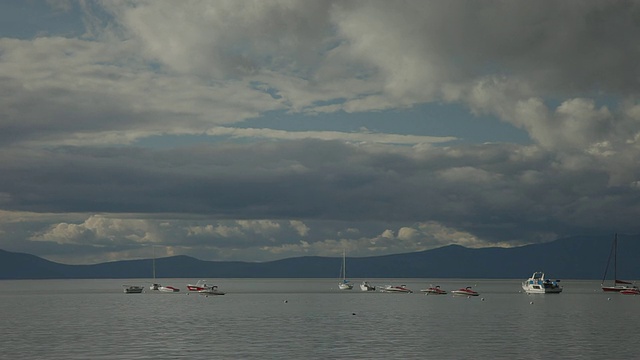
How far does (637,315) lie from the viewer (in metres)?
177

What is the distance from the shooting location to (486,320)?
505 feet

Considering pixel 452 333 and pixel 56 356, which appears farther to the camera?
pixel 452 333

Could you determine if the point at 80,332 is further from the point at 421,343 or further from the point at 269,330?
the point at 421,343

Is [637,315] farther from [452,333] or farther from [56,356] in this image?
[56,356]

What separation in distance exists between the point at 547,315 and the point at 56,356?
385 ft

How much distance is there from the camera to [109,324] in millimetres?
142875

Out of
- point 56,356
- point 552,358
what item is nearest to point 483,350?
point 552,358

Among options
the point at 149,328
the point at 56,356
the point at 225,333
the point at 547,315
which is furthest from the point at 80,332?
the point at 547,315

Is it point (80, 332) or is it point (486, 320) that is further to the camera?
point (486, 320)

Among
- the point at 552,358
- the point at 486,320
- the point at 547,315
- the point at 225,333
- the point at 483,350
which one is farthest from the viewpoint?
the point at 547,315

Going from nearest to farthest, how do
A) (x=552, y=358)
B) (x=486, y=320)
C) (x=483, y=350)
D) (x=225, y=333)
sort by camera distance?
(x=552, y=358)
(x=483, y=350)
(x=225, y=333)
(x=486, y=320)

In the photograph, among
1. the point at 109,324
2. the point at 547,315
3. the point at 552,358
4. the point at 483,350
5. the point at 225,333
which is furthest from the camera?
the point at 547,315

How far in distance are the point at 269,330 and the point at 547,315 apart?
249 ft

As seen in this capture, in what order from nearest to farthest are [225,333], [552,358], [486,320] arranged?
1. [552,358]
2. [225,333]
3. [486,320]
